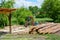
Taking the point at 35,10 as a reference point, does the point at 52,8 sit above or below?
above

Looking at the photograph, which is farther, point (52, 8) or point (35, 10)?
point (35, 10)

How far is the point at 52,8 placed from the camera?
117 feet

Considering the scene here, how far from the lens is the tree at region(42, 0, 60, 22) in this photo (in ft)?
111

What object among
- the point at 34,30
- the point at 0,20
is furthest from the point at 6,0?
the point at 34,30

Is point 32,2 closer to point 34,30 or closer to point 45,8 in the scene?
point 45,8

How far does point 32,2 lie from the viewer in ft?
121

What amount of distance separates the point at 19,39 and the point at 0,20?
37.1 feet

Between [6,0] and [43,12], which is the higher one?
[6,0]

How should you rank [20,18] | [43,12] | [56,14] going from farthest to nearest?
[43,12] → [56,14] → [20,18]

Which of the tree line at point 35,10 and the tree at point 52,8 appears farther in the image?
the tree at point 52,8

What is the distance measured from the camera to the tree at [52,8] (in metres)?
33.9

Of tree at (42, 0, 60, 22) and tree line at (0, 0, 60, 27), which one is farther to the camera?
tree at (42, 0, 60, 22)

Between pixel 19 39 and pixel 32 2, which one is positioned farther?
pixel 32 2

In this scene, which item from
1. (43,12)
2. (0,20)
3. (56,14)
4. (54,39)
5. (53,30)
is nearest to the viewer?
(54,39)
